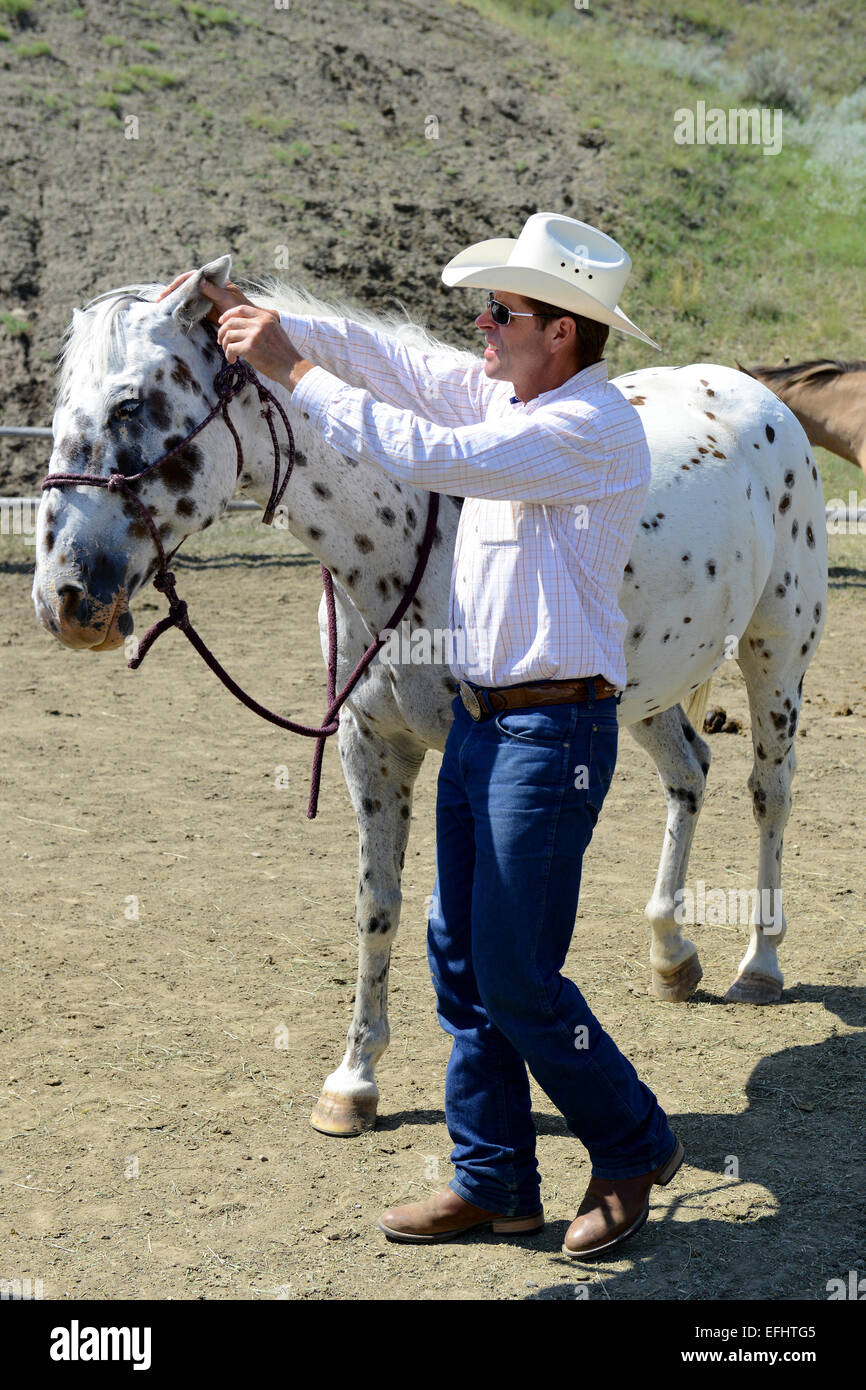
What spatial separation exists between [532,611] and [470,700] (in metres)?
0.25

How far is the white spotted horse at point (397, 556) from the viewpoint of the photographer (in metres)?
2.77

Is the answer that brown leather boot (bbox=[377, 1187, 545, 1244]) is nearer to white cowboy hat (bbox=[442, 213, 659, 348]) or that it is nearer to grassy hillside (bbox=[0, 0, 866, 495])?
white cowboy hat (bbox=[442, 213, 659, 348])

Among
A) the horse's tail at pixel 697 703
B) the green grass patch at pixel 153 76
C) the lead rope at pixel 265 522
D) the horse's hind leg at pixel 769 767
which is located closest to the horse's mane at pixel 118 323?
the lead rope at pixel 265 522

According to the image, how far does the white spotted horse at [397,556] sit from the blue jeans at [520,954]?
19.8 inches

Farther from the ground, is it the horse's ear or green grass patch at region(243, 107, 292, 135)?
green grass patch at region(243, 107, 292, 135)

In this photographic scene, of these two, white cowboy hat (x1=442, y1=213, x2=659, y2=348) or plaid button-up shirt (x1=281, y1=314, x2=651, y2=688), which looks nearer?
plaid button-up shirt (x1=281, y1=314, x2=651, y2=688)

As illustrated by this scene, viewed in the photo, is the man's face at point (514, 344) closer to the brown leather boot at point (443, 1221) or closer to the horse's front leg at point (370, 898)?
the horse's front leg at point (370, 898)

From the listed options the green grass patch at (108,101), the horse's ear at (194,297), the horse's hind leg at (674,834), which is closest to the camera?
the horse's ear at (194,297)

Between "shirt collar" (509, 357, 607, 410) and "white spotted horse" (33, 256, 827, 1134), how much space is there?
2.08 ft

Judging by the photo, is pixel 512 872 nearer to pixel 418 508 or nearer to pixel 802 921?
pixel 418 508

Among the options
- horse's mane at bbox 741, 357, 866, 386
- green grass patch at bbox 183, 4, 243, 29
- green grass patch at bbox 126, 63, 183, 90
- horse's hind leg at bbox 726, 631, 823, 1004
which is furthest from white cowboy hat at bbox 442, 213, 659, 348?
green grass patch at bbox 183, 4, 243, 29

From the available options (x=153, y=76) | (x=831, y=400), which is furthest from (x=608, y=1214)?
(x=153, y=76)

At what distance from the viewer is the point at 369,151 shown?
20312 millimetres

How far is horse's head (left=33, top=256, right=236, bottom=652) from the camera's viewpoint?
2.73m
